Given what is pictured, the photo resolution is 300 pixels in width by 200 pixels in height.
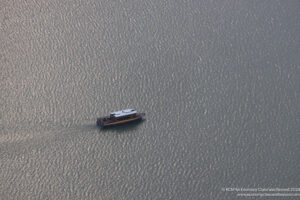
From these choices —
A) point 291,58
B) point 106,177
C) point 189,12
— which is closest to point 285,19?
point 291,58

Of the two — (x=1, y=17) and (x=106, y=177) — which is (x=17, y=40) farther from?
(x=106, y=177)

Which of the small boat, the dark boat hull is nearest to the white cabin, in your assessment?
the small boat

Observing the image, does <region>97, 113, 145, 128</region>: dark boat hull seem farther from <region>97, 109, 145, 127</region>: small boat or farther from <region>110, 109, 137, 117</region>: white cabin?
<region>110, 109, 137, 117</region>: white cabin

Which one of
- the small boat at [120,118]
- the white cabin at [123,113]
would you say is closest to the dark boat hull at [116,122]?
the small boat at [120,118]

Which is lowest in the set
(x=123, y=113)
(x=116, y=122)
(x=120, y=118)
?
(x=116, y=122)

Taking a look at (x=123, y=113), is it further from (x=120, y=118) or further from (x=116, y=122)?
(x=116, y=122)

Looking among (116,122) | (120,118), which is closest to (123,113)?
(120,118)

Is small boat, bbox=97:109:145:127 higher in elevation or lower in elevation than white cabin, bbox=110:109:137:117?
lower
